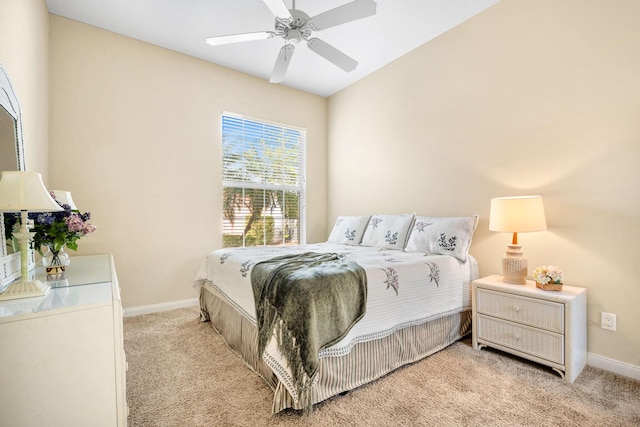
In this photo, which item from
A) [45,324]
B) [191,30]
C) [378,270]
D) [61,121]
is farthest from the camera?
[191,30]

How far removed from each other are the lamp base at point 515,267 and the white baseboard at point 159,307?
3143 mm

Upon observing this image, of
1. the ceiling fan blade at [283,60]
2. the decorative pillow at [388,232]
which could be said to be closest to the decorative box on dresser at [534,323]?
the decorative pillow at [388,232]

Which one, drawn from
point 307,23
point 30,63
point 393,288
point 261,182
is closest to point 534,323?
point 393,288

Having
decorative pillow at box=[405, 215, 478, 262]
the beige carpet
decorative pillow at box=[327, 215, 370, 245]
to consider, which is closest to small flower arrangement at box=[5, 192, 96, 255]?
the beige carpet

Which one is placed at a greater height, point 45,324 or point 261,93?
point 261,93

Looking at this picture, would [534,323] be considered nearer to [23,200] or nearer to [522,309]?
[522,309]

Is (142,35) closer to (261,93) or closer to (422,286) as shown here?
(261,93)

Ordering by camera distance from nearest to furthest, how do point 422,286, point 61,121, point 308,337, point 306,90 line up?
1. point 308,337
2. point 422,286
3. point 61,121
4. point 306,90

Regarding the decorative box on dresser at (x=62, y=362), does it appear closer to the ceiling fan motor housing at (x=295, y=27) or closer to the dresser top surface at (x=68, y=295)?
the dresser top surface at (x=68, y=295)

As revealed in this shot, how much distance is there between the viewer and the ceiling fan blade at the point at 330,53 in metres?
2.22

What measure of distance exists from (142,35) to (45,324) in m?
3.13

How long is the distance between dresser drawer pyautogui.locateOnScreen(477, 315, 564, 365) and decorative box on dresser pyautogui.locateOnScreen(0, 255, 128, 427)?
89.9 inches

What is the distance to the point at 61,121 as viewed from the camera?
8.88ft

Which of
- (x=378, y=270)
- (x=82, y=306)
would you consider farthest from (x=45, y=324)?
(x=378, y=270)
